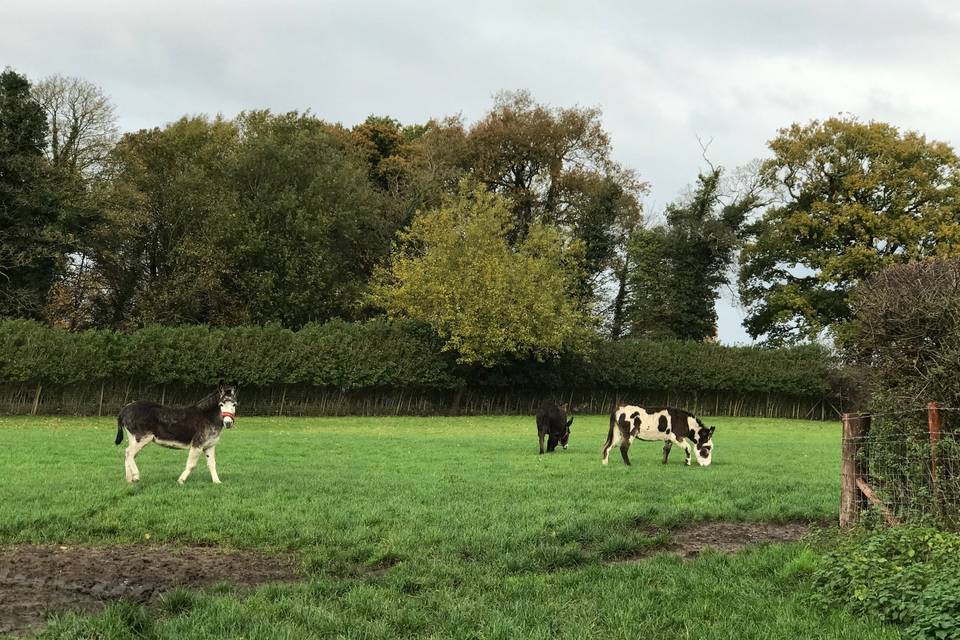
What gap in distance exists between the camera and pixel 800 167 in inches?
2304

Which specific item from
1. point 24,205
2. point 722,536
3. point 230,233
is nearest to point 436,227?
point 230,233

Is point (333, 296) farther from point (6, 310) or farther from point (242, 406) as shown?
point (6, 310)

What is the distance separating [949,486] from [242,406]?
36.7m

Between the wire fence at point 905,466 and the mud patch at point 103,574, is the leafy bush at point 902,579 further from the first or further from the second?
the mud patch at point 103,574

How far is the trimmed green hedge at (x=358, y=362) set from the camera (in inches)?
1375

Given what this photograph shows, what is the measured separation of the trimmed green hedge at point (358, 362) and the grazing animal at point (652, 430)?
25.3 m

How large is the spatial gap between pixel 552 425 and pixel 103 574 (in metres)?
15.3

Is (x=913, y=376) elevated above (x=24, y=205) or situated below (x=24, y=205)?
below

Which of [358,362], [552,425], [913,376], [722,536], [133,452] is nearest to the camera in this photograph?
[913,376]

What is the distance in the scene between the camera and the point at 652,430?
1823 cm

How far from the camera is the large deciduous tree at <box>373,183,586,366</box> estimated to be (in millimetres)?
42875

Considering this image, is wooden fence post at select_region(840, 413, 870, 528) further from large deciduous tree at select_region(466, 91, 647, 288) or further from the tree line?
large deciduous tree at select_region(466, 91, 647, 288)

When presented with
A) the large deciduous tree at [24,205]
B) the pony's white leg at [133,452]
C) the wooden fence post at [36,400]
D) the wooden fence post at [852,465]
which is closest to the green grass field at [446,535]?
the pony's white leg at [133,452]

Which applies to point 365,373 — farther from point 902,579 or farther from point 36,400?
point 902,579
